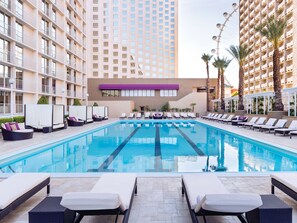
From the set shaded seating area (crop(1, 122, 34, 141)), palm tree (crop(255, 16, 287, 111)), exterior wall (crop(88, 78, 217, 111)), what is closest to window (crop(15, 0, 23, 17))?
shaded seating area (crop(1, 122, 34, 141))

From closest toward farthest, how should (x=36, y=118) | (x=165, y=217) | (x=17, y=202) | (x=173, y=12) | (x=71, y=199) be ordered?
1. (x=71, y=199)
2. (x=17, y=202)
3. (x=165, y=217)
4. (x=36, y=118)
5. (x=173, y=12)

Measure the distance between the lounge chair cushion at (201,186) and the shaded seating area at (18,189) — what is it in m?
2.35

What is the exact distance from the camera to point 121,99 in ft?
130

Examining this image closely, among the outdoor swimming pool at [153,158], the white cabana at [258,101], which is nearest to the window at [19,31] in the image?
the outdoor swimming pool at [153,158]

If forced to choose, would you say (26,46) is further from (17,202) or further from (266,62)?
(266,62)

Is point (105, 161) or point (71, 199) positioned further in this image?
point (105, 161)

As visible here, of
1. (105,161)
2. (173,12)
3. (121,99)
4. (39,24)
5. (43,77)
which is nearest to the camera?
(105,161)

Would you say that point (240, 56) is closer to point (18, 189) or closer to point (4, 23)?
point (4, 23)

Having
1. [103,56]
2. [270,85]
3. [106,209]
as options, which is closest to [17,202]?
[106,209]

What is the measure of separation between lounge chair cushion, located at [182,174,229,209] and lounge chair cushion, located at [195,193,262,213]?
0.57m

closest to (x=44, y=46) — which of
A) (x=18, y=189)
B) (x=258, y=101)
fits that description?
(x=258, y=101)

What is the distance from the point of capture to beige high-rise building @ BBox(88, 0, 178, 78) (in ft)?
225

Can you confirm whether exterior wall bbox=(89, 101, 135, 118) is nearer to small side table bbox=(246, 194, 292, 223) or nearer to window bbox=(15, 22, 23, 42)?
window bbox=(15, 22, 23, 42)

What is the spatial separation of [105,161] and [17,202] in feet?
17.2
